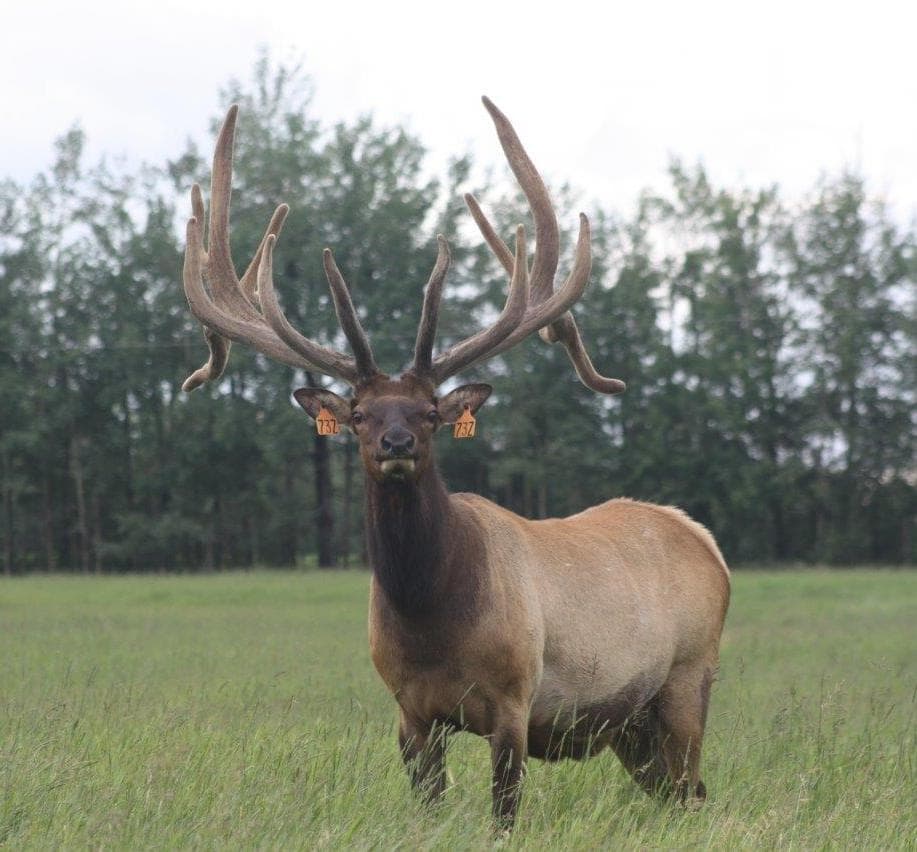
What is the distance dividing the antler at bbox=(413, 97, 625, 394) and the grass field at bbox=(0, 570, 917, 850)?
1.88m

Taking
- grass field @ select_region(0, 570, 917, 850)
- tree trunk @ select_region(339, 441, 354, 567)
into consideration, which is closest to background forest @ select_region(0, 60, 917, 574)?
tree trunk @ select_region(339, 441, 354, 567)

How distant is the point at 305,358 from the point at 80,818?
8.22 feet

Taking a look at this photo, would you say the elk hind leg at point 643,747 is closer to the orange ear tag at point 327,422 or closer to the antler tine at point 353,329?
the orange ear tag at point 327,422

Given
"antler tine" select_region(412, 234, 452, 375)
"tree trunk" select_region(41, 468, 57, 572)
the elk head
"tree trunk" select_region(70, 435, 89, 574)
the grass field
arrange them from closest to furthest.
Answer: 1. the grass field
2. the elk head
3. "antler tine" select_region(412, 234, 452, 375)
4. "tree trunk" select_region(70, 435, 89, 574)
5. "tree trunk" select_region(41, 468, 57, 572)

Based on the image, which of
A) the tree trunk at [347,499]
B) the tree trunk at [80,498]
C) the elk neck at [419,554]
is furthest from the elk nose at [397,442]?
the tree trunk at [80,498]

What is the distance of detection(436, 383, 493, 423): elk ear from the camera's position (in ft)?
20.5

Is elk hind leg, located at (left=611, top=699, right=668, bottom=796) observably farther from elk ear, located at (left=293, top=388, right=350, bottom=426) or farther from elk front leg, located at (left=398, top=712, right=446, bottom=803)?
elk ear, located at (left=293, top=388, right=350, bottom=426)

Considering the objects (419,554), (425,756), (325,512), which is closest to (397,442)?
(419,554)

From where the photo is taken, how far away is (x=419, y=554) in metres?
5.78

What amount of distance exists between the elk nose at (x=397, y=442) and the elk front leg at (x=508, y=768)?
44.8 inches

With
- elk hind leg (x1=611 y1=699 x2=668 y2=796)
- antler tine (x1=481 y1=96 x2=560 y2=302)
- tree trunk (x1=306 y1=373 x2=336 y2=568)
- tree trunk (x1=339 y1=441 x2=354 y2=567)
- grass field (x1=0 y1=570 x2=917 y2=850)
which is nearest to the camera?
grass field (x1=0 y1=570 x2=917 y2=850)

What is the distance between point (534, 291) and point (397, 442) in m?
1.74

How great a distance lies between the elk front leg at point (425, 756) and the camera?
5.65 meters

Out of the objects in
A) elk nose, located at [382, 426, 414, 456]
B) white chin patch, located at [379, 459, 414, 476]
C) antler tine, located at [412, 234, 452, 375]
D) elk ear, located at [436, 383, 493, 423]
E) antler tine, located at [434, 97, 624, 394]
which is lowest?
white chin patch, located at [379, 459, 414, 476]
